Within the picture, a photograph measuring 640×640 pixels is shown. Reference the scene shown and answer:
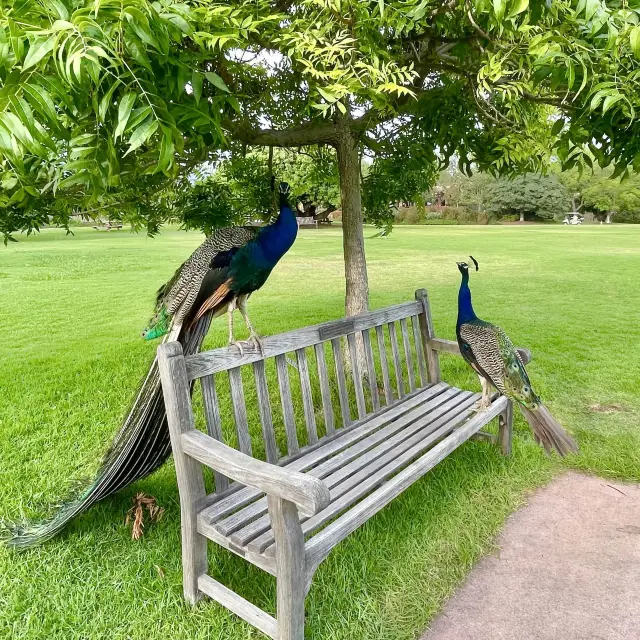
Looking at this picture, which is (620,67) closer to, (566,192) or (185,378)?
(185,378)

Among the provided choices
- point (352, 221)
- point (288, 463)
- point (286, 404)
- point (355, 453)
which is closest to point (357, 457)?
point (355, 453)

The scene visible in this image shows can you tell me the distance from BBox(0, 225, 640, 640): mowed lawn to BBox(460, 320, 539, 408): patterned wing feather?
570 mm

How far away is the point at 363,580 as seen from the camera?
2.09 metres

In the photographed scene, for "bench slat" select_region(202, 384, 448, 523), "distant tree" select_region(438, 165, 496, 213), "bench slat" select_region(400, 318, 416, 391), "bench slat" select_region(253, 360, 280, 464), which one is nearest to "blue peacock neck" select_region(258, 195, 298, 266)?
"bench slat" select_region(253, 360, 280, 464)

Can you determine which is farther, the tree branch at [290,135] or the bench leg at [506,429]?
the tree branch at [290,135]

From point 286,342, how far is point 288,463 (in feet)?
1.90

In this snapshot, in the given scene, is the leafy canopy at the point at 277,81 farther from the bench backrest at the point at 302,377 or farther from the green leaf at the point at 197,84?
the bench backrest at the point at 302,377

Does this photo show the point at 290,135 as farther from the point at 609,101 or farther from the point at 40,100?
the point at 40,100

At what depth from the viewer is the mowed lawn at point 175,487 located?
1946 mm

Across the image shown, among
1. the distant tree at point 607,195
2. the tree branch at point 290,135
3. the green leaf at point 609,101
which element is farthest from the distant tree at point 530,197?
the green leaf at point 609,101

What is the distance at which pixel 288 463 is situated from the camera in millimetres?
2293

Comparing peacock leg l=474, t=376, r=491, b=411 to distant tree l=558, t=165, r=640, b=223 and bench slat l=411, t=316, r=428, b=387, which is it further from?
distant tree l=558, t=165, r=640, b=223

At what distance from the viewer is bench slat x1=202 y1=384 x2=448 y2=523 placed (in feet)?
6.40

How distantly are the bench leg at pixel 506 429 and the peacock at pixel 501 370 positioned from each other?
0.20 m
